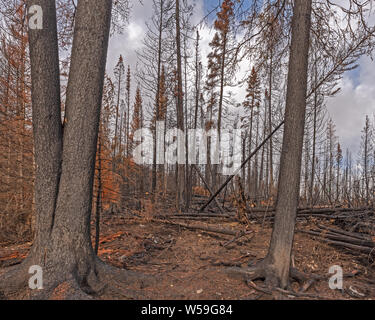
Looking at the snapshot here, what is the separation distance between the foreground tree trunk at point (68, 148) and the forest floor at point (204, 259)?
88 centimetres

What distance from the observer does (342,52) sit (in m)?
5.73

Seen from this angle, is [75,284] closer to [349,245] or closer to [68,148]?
[68,148]

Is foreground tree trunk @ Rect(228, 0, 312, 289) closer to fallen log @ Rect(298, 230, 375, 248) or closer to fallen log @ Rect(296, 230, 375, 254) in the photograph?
fallen log @ Rect(296, 230, 375, 254)

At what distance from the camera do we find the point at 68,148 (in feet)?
11.0

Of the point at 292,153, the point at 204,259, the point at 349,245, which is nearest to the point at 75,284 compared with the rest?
the point at 204,259

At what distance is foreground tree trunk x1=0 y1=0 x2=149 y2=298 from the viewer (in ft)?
10.7

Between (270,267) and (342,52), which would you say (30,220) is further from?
(342,52)

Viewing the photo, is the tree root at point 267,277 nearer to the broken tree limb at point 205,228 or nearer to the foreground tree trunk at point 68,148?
the foreground tree trunk at point 68,148

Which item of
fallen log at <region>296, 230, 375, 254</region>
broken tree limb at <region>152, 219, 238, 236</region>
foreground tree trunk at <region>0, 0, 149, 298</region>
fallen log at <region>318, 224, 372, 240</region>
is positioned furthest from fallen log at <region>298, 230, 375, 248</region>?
foreground tree trunk at <region>0, 0, 149, 298</region>

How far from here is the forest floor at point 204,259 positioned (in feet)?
11.2

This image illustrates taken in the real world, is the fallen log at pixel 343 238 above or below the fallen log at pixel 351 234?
below

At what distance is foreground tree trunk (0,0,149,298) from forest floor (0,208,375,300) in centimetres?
88

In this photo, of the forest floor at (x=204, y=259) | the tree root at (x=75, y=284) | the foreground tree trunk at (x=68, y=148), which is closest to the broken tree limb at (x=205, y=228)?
the forest floor at (x=204, y=259)
